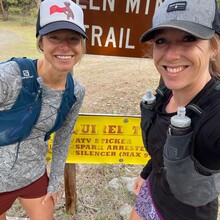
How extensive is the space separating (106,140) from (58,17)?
5.16 feet

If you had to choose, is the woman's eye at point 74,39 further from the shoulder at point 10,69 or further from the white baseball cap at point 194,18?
the white baseball cap at point 194,18

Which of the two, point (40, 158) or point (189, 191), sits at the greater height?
point (189, 191)

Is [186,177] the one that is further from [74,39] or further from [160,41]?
[74,39]

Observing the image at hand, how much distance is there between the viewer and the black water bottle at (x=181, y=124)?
48.8 inches

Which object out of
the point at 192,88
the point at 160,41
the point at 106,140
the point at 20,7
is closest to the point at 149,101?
the point at 192,88

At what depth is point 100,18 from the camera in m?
2.41

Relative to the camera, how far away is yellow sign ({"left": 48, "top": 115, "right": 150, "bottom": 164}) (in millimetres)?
2816

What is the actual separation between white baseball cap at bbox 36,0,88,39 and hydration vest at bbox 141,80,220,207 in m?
0.86

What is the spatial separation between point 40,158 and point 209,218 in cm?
123

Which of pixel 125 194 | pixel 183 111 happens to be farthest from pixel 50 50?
pixel 125 194

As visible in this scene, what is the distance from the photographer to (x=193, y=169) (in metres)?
1.29

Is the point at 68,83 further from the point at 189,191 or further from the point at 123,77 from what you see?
the point at 123,77

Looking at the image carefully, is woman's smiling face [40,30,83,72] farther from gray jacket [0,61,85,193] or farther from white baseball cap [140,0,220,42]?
white baseball cap [140,0,220,42]

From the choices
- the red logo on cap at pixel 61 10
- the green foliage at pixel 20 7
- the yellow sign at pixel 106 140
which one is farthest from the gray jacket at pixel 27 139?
the green foliage at pixel 20 7
